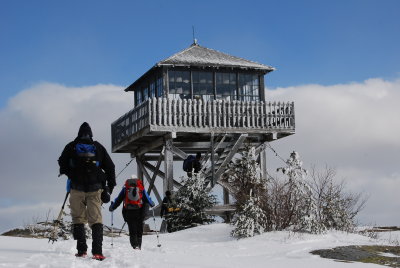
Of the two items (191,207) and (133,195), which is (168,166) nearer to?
(191,207)

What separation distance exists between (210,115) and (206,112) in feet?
0.66

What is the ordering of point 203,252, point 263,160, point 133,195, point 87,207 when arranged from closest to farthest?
point 87,207 → point 203,252 → point 133,195 → point 263,160

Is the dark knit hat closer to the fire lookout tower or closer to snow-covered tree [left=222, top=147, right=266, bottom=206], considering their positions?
snow-covered tree [left=222, top=147, right=266, bottom=206]

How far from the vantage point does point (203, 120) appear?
2755cm

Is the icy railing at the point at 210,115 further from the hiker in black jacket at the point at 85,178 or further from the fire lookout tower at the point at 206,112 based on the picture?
the hiker in black jacket at the point at 85,178

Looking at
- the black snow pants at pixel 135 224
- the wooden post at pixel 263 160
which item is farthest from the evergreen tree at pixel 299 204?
the wooden post at pixel 263 160

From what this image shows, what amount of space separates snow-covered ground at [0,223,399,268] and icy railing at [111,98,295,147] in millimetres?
7353

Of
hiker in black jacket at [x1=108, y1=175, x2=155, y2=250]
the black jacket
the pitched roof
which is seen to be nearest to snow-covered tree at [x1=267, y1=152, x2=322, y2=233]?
hiker in black jacket at [x1=108, y1=175, x2=155, y2=250]

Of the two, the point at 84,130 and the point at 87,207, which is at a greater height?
the point at 84,130

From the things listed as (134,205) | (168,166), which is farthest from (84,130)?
(168,166)

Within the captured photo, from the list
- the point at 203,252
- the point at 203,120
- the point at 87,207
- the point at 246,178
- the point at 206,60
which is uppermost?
the point at 206,60

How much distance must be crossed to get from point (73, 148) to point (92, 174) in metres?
0.55

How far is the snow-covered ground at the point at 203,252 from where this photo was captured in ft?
34.7

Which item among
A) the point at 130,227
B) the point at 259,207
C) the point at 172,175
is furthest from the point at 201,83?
the point at 130,227
